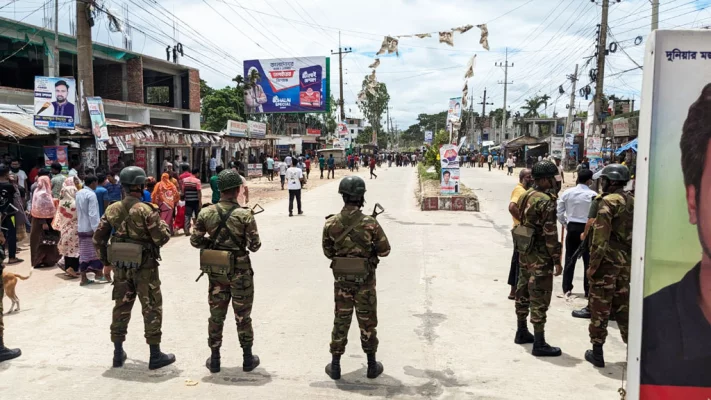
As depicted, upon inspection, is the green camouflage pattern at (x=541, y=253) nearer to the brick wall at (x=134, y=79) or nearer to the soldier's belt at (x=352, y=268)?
the soldier's belt at (x=352, y=268)

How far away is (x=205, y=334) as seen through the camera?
5.32m

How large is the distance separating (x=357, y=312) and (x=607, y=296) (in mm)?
2082

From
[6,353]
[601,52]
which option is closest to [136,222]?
[6,353]

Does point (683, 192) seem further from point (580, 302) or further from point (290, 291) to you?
point (290, 291)

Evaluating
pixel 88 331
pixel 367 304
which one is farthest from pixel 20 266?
pixel 367 304

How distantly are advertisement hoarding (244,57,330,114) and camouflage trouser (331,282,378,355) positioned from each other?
37.1 metres

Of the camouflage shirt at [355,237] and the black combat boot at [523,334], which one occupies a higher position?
the camouflage shirt at [355,237]

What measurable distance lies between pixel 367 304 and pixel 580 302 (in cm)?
353

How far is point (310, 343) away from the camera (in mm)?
5059

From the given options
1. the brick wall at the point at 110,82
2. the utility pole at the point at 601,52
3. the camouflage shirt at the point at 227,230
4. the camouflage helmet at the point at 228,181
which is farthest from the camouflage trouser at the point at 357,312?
the brick wall at the point at 110,82

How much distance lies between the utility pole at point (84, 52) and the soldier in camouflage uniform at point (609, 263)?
12.7m

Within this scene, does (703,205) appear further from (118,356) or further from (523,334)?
(118,356)

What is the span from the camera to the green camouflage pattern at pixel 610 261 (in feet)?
14.1

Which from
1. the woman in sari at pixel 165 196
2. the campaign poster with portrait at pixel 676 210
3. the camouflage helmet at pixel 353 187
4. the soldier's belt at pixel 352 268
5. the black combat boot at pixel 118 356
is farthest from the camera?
the woman in sari at pixel 165 196
